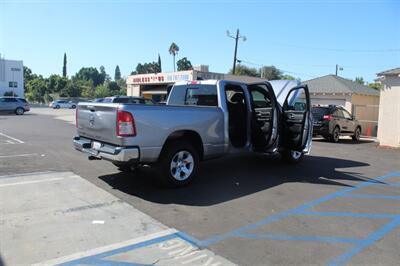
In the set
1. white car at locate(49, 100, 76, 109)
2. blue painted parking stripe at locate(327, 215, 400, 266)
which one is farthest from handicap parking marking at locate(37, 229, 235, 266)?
white car at locate(49, 100, 76, 109)

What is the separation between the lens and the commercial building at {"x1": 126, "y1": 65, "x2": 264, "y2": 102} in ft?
120

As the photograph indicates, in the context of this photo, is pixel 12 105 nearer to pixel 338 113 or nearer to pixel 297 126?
pixel 338 113

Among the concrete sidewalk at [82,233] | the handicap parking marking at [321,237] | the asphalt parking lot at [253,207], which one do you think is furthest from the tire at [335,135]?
the concrete sidewalk at [82,233]

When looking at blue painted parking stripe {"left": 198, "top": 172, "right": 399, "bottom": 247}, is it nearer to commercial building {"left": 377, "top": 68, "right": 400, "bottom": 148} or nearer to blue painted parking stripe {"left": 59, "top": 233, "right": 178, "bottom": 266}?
blue painted parking stripe {"left": 59, "top": 233, "right": 178, "bottom": 266}

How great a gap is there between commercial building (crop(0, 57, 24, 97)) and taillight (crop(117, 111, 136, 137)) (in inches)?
3064

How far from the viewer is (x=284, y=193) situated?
6840mm

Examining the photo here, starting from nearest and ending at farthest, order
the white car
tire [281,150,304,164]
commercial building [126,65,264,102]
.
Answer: tire [281,150,304,164], commercial building [126,65,264,102], the white car

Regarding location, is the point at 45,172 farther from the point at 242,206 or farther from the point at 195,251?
the point at 195,251

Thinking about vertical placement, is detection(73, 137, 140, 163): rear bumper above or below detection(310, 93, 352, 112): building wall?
below

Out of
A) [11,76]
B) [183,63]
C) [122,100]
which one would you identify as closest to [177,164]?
[122,100]

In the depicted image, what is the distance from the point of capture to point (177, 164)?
6.88 metres

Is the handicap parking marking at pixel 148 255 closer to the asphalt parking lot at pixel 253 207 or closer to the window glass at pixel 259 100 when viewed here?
the asphalt parking lot at pixel 253 207

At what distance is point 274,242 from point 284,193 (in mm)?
2380

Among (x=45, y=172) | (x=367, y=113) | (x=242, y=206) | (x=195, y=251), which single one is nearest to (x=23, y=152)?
(x=45, y=172)
